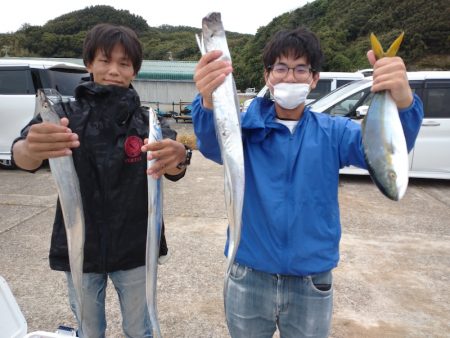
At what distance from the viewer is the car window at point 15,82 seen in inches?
309

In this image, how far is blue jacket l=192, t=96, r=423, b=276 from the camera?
Answer: 167cm

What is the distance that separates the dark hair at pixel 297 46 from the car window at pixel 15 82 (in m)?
7.58

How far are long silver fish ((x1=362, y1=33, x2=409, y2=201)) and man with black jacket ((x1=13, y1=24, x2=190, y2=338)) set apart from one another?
88 centimetres

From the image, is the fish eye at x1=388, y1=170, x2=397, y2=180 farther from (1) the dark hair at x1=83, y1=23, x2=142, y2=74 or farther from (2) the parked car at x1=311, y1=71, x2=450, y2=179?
(2) the parked car at x1=311, y1=71, x2=450, y2=179

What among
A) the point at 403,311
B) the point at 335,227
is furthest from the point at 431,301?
the point at 335,227

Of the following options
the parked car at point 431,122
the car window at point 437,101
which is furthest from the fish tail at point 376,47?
the car window at point 437,101

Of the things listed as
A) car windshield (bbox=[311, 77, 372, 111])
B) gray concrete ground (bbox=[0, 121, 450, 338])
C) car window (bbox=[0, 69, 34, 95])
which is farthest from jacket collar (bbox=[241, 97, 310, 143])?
car window (bbox=[0, 69, 34, 95])

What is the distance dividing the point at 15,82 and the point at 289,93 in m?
7.96

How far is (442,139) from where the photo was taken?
704 cm

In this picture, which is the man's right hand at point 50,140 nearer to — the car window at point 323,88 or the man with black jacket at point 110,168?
the man with black jacket at point 110,168

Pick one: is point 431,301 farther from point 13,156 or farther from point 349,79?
point 349,79

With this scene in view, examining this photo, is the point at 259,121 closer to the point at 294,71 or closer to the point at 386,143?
the point at 294,71

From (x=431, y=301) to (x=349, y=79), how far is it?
900cm

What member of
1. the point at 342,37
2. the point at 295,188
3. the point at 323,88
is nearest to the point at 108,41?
the point at 295,188
